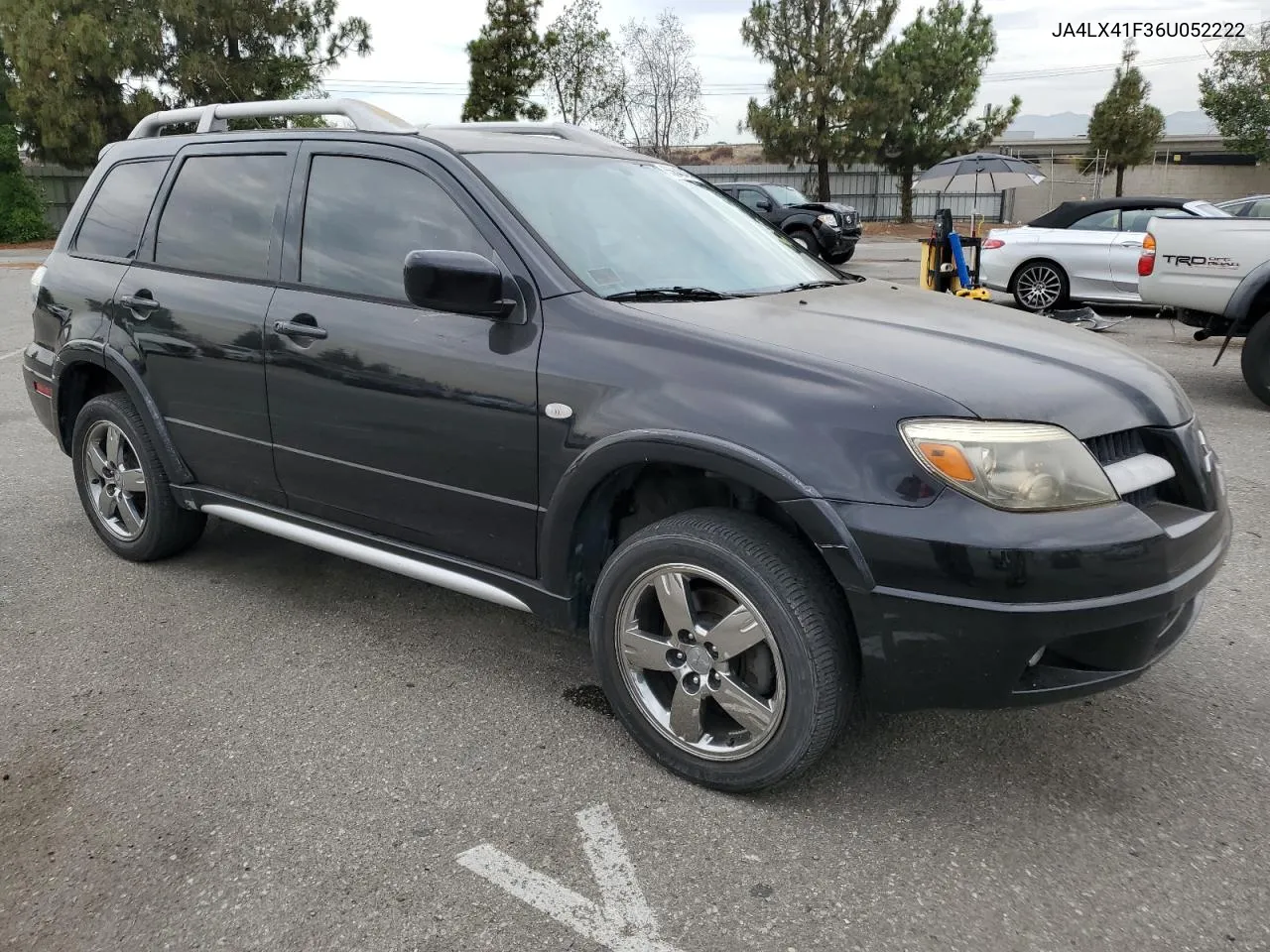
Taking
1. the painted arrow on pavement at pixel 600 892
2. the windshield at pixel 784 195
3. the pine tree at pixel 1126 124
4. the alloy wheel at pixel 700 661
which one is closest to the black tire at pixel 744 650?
the alloy wheel at pixel 700 661

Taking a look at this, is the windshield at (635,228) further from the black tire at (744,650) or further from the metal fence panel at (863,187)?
the metal fence panel at (863,187)

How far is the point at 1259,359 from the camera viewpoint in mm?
7328

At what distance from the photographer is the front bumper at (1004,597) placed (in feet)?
7.59

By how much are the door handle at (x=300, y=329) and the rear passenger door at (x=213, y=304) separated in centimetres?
11

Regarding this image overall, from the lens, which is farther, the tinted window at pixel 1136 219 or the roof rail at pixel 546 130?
the tinted window at pixel 1136 219

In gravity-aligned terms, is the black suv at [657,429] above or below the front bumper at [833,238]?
below

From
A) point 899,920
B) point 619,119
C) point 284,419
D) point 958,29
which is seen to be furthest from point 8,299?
point 958,29

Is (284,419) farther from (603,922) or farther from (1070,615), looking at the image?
(1070,615)

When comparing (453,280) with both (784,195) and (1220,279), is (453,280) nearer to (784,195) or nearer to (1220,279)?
(1220,279)

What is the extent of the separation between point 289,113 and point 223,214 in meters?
0.45

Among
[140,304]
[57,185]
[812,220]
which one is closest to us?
[140,304]

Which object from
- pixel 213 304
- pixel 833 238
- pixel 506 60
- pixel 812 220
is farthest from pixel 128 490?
pixel 506 60

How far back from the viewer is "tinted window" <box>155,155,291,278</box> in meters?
3.69

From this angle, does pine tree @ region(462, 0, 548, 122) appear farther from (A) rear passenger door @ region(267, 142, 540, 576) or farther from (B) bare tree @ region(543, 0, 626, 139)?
(A) rear passenger door @ region(267, 142, 540, 576)
